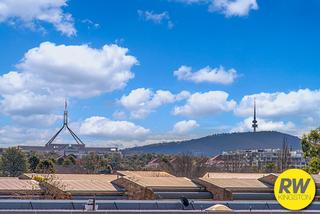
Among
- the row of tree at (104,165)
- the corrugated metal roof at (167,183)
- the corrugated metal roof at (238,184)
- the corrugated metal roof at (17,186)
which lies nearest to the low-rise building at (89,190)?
the corrugated metal roof at (17,186)

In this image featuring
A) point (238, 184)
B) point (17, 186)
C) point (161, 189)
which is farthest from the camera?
point (238, 184)

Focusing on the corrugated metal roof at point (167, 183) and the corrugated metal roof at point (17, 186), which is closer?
the corrugated metal roof at point (17, 186)

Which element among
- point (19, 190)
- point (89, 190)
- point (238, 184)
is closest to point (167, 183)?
point (238, 184)

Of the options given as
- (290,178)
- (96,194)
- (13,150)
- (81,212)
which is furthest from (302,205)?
(13,150)

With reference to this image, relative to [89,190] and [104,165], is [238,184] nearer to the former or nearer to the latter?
[89,190]

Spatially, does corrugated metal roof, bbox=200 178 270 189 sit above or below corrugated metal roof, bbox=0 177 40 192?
above

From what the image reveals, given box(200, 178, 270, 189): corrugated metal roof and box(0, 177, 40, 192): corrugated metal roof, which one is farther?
box(200, 178, 270, 189): corrugated metal roof

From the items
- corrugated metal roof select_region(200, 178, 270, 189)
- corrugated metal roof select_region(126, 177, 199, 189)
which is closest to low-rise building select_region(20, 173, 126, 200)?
corrugated metal roof select_region(126, 177, 199, 189)

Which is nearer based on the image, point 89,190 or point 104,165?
point 89,190

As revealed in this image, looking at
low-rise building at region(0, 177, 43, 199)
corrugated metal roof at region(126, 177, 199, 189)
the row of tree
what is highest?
the row of tree

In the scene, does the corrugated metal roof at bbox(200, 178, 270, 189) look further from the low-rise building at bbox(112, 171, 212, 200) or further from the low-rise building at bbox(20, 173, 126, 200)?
the low-rise building at bbox(20, 173, 126, 200)

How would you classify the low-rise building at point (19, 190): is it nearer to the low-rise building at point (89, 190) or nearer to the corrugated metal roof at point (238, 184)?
the low-rise building at point (89, 190)

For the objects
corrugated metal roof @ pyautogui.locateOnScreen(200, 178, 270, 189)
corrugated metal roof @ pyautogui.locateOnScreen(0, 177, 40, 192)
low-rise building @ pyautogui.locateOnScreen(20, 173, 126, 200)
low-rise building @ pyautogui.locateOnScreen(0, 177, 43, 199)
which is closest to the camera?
low-rise building @ pyautogui.locateOnScreen(0, 177, 43, 199)
